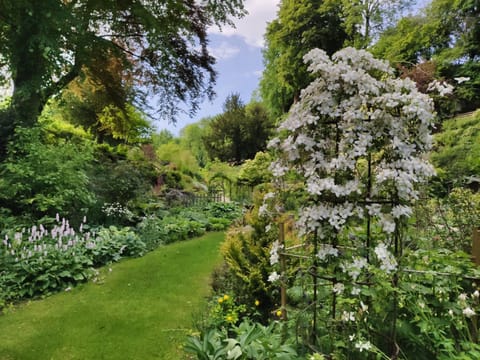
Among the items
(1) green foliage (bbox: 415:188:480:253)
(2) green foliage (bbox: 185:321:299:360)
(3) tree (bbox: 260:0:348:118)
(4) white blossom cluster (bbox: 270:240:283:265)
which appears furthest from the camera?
(3) tree (bbox: 260:0:348:118)

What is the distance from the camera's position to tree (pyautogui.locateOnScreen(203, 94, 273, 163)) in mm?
16625

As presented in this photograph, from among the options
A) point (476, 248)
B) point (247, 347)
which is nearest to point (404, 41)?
point (476, 248)

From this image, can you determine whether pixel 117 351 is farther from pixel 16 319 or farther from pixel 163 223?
pixel 163 223

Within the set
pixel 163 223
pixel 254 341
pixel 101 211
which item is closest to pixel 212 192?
pixel 163 223

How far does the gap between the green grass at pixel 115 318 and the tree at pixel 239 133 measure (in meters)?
12.7

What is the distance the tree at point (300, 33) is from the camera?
1258 cm

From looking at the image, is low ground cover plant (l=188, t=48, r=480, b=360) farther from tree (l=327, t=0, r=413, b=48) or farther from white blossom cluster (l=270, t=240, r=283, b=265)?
tree (l=327, t=0, r=413, b=48)

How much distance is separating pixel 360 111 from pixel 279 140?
406 millimetres

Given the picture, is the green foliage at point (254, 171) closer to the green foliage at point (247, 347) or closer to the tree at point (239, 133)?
the tree at point (239, 133)

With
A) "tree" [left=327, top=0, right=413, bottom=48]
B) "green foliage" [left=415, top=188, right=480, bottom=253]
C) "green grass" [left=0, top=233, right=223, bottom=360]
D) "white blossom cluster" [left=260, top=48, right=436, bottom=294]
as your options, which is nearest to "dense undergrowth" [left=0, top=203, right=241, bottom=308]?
"green grass" [left=0, top=233, right=223, bottom=360]

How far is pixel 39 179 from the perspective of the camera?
175 inches

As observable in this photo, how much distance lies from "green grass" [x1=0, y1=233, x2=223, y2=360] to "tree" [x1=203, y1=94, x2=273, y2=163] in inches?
502

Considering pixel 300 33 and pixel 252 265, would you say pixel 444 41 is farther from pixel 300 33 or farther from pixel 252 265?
pixel 252 265

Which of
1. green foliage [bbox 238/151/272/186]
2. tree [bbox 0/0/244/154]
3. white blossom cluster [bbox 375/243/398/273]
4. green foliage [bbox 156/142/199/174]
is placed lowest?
white blossom cluster [bbox 375/243/398/273]
